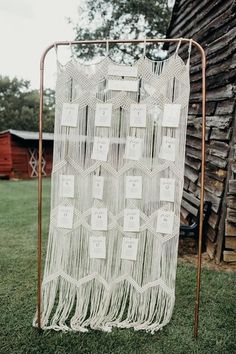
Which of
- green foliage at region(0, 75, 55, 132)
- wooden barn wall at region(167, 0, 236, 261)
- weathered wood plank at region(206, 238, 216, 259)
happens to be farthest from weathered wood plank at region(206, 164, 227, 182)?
green foliage at region(0, 75, 55, 132)

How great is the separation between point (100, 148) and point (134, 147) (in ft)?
0.88

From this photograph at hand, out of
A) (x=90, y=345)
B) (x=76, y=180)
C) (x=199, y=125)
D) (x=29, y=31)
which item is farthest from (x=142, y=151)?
(x=29, y=31)

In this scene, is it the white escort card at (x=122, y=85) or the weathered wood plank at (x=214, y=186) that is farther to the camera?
the weathered wood plank at (x=214, y=186)

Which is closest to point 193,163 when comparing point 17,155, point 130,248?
point 130,248

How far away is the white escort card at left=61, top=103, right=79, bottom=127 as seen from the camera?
8.63 feet

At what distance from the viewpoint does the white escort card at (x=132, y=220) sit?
8.89 ft

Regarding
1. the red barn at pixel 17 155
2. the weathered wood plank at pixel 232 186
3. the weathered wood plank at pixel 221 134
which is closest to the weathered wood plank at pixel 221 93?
the weathered wood plank at pixel 221 134

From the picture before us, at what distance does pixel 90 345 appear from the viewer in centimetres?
255

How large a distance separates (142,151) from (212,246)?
8.26 feet

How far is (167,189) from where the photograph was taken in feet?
8.73

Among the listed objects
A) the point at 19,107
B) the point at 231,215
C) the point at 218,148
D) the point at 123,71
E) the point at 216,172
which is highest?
the point at 19,107

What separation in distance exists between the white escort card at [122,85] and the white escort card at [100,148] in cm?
40

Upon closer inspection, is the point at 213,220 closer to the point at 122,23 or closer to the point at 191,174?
the point at 191,174

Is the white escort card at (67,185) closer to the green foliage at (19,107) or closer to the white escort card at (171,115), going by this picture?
the white escort card at (171,115)
